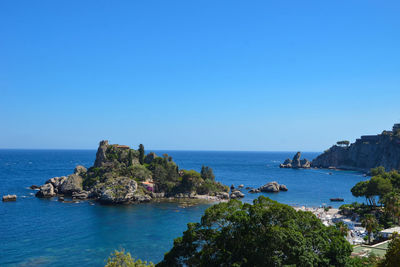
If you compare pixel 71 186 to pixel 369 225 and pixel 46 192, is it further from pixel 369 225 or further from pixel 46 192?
pixel 369 225

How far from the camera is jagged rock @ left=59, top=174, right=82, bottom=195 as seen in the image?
10306cm

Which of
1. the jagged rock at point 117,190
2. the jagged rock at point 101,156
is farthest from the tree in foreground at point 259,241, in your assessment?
the jagged rock at point 101,156

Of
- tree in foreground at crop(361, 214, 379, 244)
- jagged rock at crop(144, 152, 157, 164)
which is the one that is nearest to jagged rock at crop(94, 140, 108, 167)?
jagged rock at crop(144, 152, 157, 164)

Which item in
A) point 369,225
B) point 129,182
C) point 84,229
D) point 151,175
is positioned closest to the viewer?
point 369,225

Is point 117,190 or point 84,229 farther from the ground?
point 117,190

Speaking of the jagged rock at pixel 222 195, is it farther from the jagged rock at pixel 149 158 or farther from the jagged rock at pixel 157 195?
the jagged rock at pixel 149 158

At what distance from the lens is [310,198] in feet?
351

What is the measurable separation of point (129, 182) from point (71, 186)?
904 inches

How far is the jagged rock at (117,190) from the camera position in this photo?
3590 inches

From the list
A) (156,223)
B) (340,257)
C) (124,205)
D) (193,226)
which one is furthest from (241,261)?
(124,205)

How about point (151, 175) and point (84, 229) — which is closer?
point (84, 229)

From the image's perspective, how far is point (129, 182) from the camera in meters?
97.3

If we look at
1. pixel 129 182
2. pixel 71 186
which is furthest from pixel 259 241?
pixel 71 186

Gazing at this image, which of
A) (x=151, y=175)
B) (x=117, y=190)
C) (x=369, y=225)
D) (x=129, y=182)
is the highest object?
(x=151, y=175)
